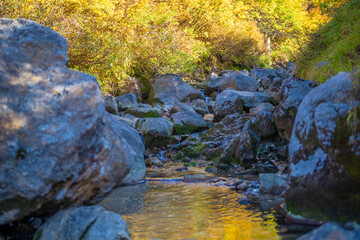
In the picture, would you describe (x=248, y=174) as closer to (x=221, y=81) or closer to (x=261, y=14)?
(x=221, y=81)

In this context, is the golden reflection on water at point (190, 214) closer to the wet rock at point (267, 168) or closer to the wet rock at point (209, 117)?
the wet rock at point (267, 168)

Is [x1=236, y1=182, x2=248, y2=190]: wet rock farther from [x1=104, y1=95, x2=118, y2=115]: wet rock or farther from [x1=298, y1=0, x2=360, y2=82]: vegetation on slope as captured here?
[x1=104, y1=95, x2=118, y2=115]: wet rock

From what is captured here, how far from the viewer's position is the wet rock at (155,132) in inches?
440

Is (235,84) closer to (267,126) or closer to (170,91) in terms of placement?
(170,91)

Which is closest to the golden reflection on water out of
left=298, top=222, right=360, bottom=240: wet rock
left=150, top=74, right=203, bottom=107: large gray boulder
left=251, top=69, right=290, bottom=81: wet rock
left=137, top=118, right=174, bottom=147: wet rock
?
left=298, top=222, right=360, bottom=240: wet rock

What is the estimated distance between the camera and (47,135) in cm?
346

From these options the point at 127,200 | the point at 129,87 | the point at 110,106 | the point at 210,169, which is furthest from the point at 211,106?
the point at 127,200

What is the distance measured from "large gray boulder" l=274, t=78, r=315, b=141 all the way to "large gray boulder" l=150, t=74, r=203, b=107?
25.6 feet

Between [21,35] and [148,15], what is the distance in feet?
42.7

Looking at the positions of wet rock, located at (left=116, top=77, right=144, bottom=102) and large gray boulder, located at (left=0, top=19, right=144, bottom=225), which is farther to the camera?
wet rock, located at (left=116, top=77, right=144, bottom=102)

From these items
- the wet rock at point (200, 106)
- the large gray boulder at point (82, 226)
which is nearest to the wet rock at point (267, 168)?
the large gray boulder at point (82, 226)

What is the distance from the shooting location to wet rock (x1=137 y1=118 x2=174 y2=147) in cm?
1117

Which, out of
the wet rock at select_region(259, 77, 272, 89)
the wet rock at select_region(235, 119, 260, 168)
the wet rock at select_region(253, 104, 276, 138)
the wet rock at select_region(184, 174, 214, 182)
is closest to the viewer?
the wet rock at select_region(184, 174, 214, 182)

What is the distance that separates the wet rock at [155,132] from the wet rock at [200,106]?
3.49 m
